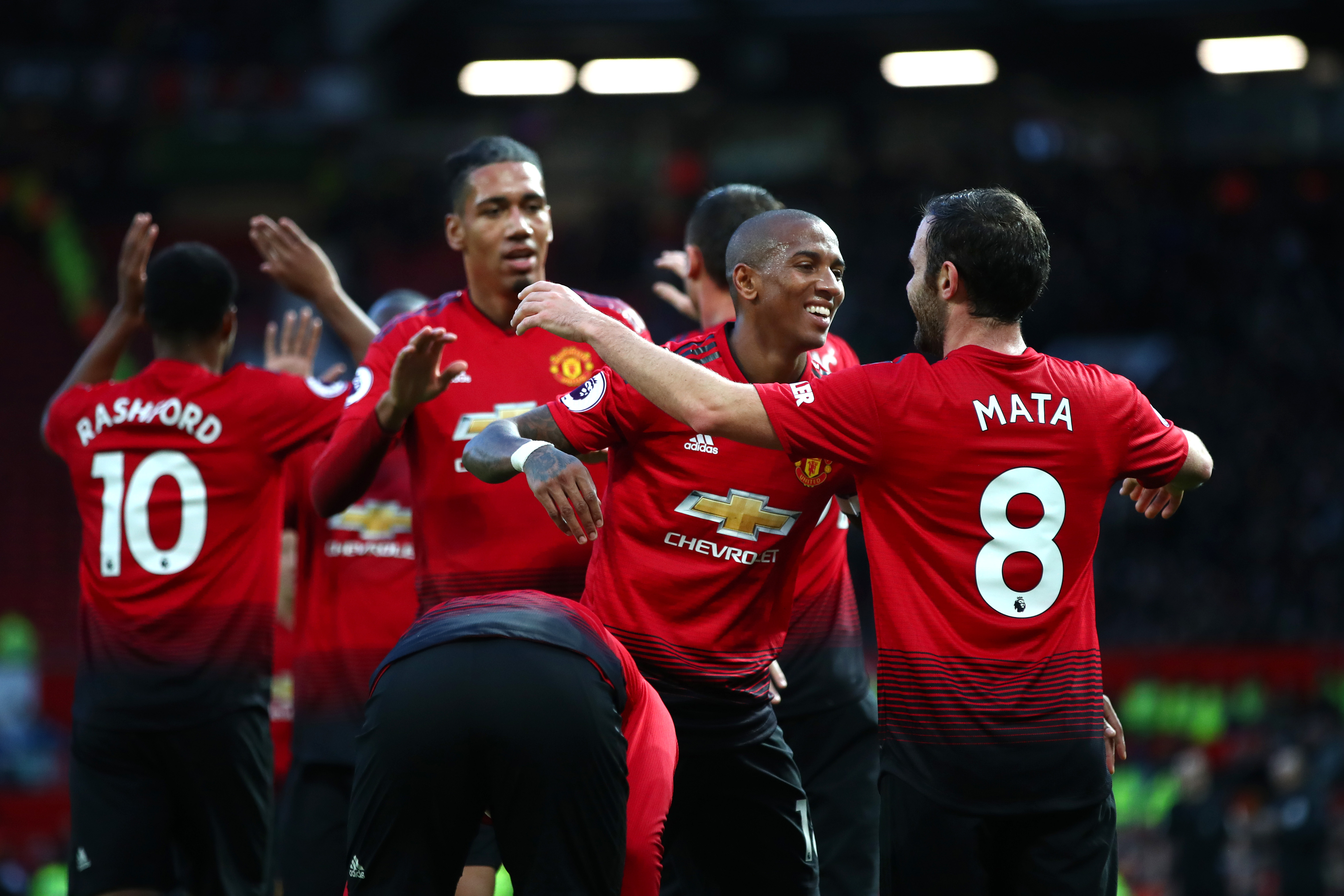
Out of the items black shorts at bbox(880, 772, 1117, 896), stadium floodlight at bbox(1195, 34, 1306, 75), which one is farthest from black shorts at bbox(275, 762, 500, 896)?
stadium floodlight at bbox(1195, 34, 1306, 75)

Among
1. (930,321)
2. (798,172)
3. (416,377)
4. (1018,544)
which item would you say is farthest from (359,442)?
(798,172)

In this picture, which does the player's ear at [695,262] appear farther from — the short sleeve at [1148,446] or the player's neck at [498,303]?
the short sleeve at [1148,446]

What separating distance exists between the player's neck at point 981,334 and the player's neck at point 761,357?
23.7 inches

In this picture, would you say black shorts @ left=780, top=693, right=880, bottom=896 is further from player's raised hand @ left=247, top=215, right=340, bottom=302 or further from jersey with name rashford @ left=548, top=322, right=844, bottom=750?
player's raised hand @ left=247, top=215, right=340, bottom=302

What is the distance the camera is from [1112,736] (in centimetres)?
369

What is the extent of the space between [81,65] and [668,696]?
21.2 metres

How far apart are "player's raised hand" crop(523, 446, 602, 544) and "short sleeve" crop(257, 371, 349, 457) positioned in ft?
6.28

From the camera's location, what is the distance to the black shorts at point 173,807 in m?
5.00

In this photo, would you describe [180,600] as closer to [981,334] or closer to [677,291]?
[677,291]

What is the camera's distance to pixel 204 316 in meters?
5.38

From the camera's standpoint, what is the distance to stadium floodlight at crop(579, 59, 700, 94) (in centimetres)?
2364

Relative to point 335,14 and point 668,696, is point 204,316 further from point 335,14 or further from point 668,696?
point 335,14

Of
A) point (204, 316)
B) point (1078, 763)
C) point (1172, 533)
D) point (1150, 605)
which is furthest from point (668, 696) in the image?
point (1172, 533)

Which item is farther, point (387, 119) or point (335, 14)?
point (387, 119)
